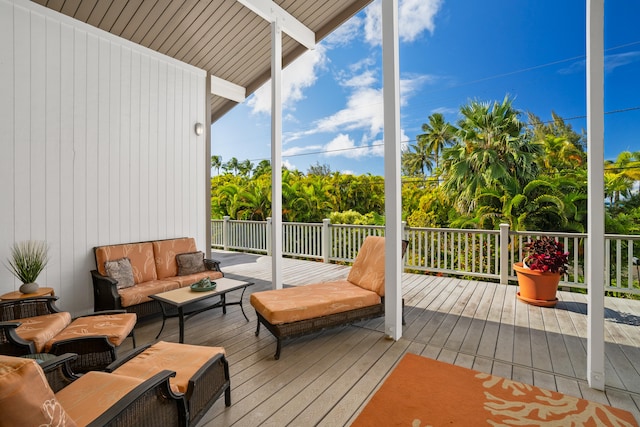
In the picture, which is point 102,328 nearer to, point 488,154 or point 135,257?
point 135,257

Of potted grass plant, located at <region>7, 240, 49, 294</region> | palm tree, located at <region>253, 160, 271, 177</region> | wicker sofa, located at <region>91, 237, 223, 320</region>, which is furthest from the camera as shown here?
palm tree, located at <region>253, 160, 271, 177</region>

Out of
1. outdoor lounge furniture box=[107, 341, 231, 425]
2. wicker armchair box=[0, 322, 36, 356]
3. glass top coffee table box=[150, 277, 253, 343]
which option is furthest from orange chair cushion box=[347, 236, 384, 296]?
wicker armchair box=[0, 322, 36, 356]

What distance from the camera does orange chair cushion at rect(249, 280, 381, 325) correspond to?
2.83 m

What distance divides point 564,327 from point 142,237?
17.9ft

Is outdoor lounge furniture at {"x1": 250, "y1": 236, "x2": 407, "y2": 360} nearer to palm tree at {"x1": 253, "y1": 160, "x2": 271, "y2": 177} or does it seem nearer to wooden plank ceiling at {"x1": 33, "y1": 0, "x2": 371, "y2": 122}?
wooden plank ceiling at {"x1": 33, "y1": 0, "x2": 371, "y2": 122}

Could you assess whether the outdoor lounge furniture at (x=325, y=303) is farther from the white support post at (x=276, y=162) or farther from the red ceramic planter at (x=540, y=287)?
the red ceramic planter at (x=540, y=287)

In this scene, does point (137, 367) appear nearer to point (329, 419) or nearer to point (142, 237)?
point (329, 419)

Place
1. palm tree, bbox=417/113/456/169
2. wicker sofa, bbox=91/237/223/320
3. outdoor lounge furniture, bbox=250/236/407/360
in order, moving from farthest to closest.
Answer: palm tree, bbox=417/113/456/169
wicker sofa, bbox=91/237/223/320
outdoor lounge furniture, bbox=250/236/407/360

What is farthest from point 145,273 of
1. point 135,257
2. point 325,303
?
point 325,303

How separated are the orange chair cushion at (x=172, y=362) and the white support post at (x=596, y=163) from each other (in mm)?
2644

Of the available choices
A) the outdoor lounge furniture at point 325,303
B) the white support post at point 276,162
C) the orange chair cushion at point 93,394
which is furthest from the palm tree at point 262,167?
the orange chair cushion at point 93,394

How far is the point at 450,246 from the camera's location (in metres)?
6.36

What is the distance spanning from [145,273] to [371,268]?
3.04 meters

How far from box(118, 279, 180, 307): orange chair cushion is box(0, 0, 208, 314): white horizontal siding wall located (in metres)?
0.85
